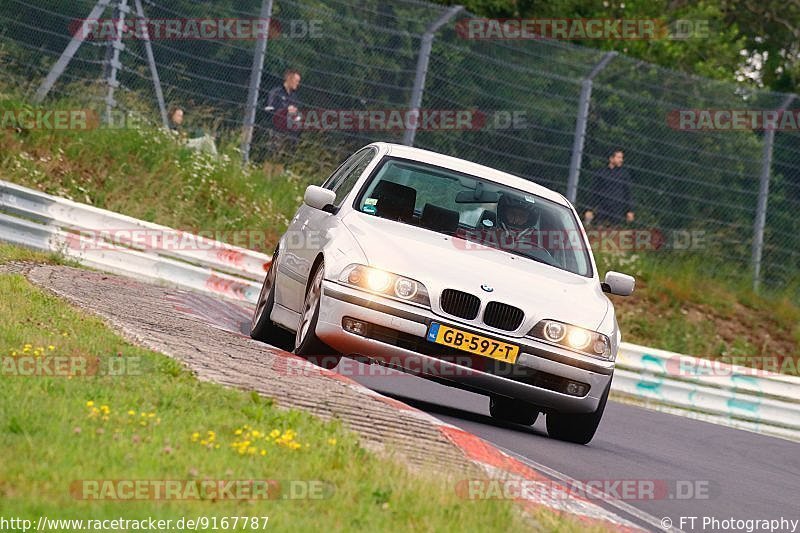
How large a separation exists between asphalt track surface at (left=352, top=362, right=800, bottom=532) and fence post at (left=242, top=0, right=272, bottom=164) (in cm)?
624

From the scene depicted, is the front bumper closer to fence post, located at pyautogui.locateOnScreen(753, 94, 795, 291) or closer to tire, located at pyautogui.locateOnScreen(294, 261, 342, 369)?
tire, located at pyautogui.locateOnScreen(294, 261, 342, 369)

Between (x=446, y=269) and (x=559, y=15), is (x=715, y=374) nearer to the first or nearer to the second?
(x=446, y=269)

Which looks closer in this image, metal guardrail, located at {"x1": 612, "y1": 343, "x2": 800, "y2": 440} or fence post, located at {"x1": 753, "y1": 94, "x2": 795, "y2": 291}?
metal guardrail, located at {"x1": 612, "y1": 343, "x2": 800, "y2": 440}

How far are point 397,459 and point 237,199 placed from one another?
13.5m

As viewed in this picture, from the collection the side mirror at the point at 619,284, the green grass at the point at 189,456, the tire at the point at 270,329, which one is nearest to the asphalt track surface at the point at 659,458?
the tire at the point at 270,329

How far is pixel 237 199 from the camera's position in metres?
19.9

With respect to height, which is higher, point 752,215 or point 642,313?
point 752,215

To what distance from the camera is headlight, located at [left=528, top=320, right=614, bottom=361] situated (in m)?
9.62

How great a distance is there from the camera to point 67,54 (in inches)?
741

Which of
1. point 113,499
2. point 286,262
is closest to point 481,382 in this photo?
point 286,262

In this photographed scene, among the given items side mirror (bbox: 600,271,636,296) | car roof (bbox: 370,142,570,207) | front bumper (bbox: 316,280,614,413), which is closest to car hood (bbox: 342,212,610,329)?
front bumper (bbox: 316,280,614,413)

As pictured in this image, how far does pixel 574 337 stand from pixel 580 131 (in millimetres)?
10527

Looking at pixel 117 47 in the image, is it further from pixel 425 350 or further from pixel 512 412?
pixel 425 350

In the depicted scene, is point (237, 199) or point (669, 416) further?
point (237, 199)
